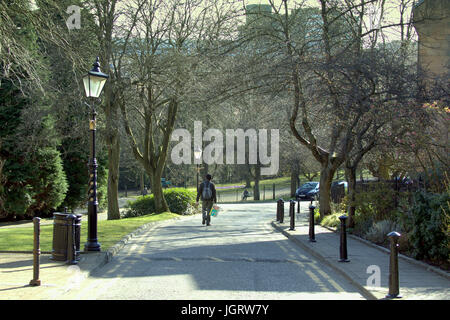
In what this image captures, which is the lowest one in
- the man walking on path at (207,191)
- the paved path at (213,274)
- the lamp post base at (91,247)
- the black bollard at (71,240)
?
the paved path at (213,274)

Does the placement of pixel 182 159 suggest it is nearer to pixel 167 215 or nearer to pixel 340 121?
pixel 167 215

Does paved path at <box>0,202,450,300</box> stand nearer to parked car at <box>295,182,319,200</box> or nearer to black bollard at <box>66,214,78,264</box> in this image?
black bollard at <box>66,214,78,264</box>

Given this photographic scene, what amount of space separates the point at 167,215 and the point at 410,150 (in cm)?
1528

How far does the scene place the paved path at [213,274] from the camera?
7.98 metres

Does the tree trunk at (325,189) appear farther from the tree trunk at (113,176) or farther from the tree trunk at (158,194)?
the tree trunk at (158,194)

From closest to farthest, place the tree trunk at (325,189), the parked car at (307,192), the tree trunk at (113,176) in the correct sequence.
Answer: the tree trunk at (325,189)
the tree trunk at (113,176)
the parked car at (307,192)

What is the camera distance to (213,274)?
9.68 meters

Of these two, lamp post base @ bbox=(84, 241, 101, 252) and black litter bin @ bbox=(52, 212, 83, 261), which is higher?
black litter bin @ bbox=(52, 212, 83, 261)

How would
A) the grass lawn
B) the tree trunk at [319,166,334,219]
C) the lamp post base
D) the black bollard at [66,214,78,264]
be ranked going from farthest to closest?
the tree trunk at [319,166,334,219] < the grass lawn < the lamp post base < the black bollard at [66,214,78,264]

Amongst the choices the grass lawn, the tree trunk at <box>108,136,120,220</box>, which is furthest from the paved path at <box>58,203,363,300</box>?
the tree trunk at <box>108,136,120,220</box>

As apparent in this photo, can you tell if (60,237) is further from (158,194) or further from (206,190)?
(158,194)

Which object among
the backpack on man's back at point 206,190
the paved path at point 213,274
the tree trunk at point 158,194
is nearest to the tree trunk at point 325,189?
the backpack on man's back at point 206,190

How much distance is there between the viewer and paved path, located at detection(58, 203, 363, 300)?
26.2 feet
